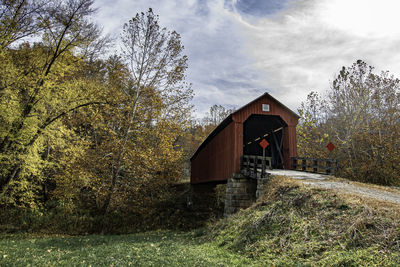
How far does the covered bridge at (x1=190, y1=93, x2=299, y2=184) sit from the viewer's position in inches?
526

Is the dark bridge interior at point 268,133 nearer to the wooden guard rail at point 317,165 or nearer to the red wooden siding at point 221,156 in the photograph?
the wooden guard rail at point 317,165

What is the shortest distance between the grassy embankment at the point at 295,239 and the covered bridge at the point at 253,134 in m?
5.38

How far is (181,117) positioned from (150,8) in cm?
654

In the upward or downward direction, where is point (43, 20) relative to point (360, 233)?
upward

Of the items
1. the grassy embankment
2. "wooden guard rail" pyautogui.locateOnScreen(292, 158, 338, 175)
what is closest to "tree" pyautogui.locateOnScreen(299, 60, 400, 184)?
"wooden guard rail" pyautogui.locateOnScreen(292, 158, 338, 175)

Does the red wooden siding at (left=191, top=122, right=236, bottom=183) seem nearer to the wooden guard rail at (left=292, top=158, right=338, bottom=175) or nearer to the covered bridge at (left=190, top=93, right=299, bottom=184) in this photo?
the covered bridge at (left=190, top=93, right=299, bottom=184)

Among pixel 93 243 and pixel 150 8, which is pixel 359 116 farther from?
pixel 93 243

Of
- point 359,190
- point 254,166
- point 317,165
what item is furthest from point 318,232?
point 317,165

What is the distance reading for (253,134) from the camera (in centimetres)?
1825

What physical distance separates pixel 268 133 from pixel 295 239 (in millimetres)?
11915

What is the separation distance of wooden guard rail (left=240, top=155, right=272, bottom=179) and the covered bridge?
1.26ft

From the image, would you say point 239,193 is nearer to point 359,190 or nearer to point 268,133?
point 359,190

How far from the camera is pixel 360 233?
4.57 metres

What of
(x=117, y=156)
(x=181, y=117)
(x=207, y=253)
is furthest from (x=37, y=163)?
(x=207, y=253)
